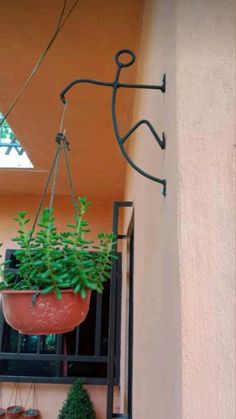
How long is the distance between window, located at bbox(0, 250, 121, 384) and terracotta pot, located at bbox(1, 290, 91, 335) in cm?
280

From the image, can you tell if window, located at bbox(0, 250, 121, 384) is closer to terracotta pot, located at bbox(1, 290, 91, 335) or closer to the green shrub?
the green shrub

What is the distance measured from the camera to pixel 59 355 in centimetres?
340

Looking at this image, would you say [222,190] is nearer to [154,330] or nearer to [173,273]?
[173,273]

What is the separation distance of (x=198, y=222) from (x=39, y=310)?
0.44m

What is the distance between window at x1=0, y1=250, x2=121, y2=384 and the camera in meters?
3.38

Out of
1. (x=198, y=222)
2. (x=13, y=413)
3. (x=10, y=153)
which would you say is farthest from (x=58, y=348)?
(x=198, y=222)

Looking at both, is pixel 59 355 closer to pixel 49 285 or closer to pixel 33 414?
pixel 33 414

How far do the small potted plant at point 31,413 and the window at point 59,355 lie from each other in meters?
0.28

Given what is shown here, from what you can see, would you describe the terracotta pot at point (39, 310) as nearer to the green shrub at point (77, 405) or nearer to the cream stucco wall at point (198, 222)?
the cream stucco wall at point (198, 222)

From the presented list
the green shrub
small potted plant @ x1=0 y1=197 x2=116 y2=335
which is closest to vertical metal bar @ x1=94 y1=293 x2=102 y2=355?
the green shrub

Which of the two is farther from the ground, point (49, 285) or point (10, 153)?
point (10, 153)

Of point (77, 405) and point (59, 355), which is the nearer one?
point (77, 405)

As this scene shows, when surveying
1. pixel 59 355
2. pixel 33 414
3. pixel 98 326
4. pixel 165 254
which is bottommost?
pixel 33 414

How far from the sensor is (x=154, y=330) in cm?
86
